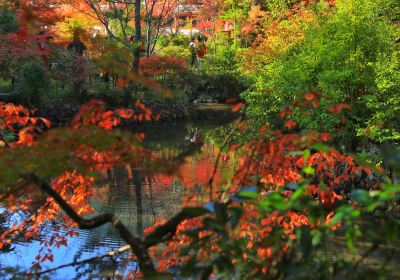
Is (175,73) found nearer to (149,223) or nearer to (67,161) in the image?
(149,223)

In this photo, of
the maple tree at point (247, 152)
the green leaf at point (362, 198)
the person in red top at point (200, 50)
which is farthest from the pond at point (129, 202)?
the person in red top at point (200, 50)

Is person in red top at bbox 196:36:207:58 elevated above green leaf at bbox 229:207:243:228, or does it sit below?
below

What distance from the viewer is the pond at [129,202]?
6105 millimetres

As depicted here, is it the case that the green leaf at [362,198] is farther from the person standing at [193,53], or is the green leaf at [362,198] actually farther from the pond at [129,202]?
the person standing at [193,53]

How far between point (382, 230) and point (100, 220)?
1.33m

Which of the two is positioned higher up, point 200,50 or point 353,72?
point 353,72

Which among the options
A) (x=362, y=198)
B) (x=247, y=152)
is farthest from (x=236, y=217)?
(x=247, y=152)

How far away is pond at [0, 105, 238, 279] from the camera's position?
240 inches

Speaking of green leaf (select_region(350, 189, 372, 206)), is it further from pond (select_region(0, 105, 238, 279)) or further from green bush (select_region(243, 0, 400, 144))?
green bush (select_region(243, 0, 400, 144))

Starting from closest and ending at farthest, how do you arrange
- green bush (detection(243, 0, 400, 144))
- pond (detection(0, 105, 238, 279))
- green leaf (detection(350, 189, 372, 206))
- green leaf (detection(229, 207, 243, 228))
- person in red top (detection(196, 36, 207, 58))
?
green leaf (detection(350, 189, 372, 206))
green leaf (detection(229, 207, 243, 228))
pond (detection(0, 105, 238, 279))
green bush (detection(243, 0, 400, 144))
person in red top (detection(196, 36, 207, 58))

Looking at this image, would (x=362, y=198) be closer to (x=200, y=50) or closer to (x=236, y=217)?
(x=236, y=217)

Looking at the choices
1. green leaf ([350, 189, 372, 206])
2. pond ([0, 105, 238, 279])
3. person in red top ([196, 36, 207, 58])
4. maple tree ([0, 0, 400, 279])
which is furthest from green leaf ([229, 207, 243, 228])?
person in red top ([196, 36, 207, 58])

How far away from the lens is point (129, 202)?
8.83 meters

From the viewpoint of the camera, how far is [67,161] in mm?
2146
